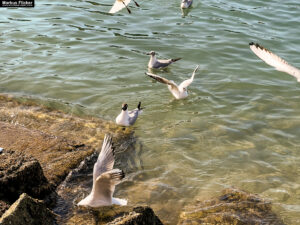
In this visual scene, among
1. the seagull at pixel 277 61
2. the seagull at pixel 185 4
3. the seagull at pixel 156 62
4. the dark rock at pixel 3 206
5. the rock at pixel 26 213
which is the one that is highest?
the seagull at pixel 185 4

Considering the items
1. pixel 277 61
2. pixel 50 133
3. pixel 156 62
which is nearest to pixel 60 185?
pixel 50 133

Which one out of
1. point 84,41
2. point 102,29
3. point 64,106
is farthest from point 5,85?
point 102,29

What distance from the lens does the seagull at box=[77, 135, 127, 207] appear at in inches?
194

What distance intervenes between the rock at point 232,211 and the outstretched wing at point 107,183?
1.02 m

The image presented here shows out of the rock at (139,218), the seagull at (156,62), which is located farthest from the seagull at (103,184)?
the seagull at (156,62)

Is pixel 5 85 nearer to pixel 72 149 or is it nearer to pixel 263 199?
pixel 72 149

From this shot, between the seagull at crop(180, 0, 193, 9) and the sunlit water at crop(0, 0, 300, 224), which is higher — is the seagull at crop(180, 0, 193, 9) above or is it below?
above

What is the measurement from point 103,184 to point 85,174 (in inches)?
43.2

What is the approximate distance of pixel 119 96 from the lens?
9.11 m

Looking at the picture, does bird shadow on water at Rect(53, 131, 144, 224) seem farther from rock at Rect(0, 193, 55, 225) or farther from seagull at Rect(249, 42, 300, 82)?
seagull at Rect(249, 42, 300, 82)

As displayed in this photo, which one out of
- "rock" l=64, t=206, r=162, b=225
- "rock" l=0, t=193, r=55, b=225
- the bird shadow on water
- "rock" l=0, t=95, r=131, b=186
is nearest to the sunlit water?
the bird shadow on water

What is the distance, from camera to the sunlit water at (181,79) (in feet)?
20.6

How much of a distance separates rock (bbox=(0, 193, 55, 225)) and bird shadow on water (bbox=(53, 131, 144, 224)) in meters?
0.59

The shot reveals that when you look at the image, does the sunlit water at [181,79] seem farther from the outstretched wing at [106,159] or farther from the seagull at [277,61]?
the seagull at [277,61]
